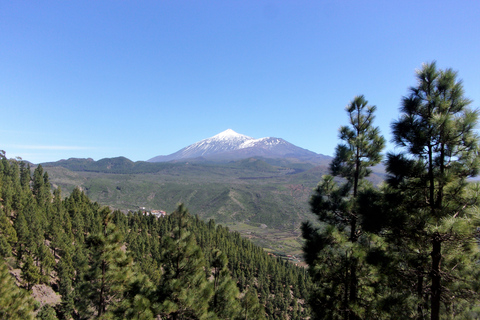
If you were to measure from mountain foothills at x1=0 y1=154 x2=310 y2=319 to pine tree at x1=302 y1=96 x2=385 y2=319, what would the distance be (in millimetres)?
6650

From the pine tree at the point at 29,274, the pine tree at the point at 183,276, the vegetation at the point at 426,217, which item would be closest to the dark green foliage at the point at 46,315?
the pine tree at the point at 29,274

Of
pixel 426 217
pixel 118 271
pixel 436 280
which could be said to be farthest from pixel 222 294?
pixel 426 217

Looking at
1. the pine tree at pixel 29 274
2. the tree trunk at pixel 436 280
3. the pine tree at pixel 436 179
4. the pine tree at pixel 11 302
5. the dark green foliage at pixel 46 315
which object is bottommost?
the dark green foliage at pixel 46 315

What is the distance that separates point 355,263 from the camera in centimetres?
931

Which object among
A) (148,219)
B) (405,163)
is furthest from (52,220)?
(405,163)

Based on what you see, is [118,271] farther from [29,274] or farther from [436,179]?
[29,274]

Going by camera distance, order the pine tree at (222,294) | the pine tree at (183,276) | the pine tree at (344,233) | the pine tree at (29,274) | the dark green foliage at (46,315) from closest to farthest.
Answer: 1. the pine tree at (344,233)
2. the pine tree at (183,276)
3. the pine tree at (222,294)
4. the dark green foliage at (46,315)
5. the pine tree at (29,274)

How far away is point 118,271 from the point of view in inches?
604

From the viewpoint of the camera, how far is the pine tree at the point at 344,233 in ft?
31.0

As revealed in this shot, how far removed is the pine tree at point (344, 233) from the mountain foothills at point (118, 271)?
6.65 metres

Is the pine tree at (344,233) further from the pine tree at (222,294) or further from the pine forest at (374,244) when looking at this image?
the pine tree at (222,294)

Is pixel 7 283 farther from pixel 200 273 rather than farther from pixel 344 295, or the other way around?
pixel 344 295

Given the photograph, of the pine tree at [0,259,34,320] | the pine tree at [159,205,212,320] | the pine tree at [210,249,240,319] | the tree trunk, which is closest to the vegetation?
the tree trunk

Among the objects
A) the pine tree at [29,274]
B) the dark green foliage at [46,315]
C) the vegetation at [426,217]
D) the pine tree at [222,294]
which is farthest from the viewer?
the pine tree at [29,274]
